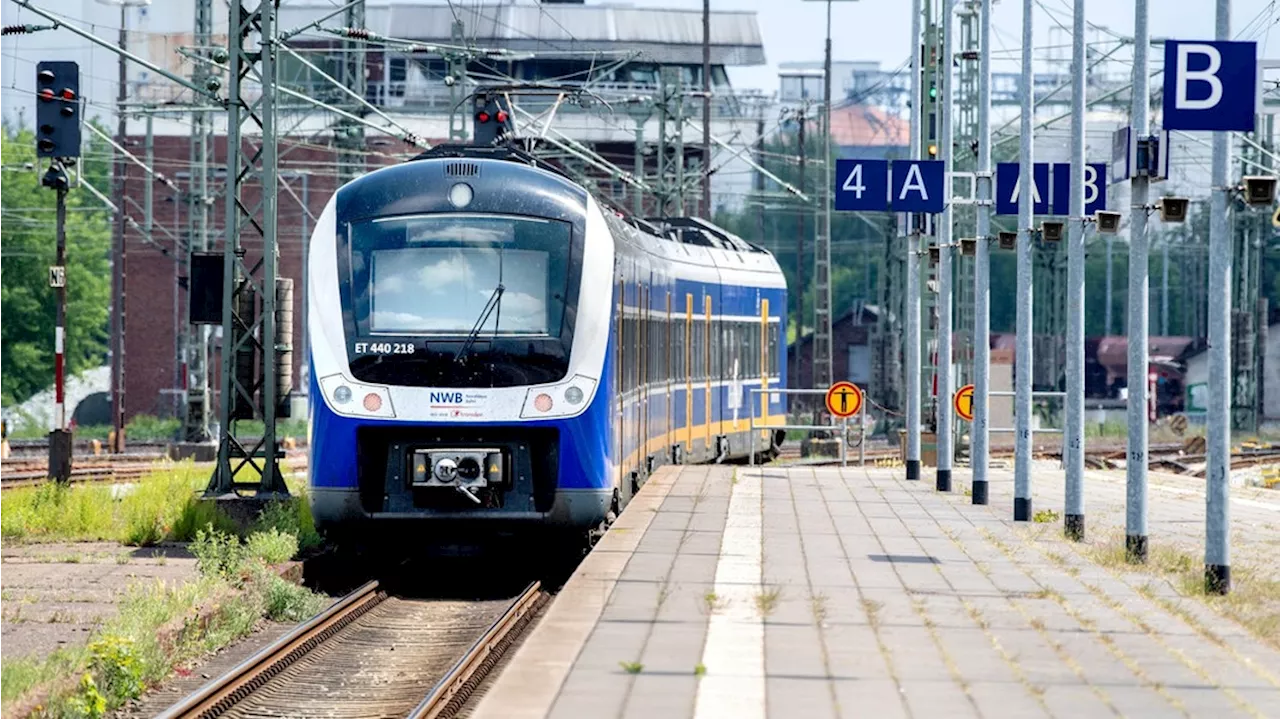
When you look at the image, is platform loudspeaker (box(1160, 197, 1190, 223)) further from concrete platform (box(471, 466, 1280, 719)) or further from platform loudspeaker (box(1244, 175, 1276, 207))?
concrete platform (box(471, 466, 1280, 719))

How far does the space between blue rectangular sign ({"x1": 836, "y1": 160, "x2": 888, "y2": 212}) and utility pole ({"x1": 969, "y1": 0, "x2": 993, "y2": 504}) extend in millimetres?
1620

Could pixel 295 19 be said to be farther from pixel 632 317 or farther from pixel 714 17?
pixel 632 317

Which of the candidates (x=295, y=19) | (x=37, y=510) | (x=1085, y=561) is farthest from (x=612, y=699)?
(x=295, y=19)

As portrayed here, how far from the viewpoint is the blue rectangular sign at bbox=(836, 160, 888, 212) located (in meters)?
22.0

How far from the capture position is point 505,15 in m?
70.0

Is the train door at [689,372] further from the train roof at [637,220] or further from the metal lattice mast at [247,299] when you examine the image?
the metal lattice mast at [247,299]

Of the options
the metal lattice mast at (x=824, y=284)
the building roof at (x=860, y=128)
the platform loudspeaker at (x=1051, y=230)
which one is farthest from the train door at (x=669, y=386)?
the building roof at (x=860, y=128)

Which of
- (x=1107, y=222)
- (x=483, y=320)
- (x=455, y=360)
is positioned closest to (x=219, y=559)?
(x=455, y=360)

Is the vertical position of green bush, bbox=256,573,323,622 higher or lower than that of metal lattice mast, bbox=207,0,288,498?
lower

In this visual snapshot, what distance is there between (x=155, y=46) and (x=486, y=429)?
206ft

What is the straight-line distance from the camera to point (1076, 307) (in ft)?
55.9

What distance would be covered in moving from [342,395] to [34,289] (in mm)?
55462

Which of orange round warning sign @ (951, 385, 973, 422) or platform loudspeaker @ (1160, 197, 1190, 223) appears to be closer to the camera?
platform loudspeaker @ (1160, 197, 1190, 223)

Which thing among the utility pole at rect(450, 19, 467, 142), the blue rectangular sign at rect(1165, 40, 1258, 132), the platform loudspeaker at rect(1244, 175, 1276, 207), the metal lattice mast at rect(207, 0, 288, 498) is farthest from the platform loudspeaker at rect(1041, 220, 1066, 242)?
the utility pole at rect(450, 19, 467, 142)
